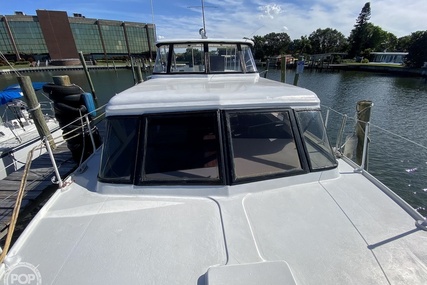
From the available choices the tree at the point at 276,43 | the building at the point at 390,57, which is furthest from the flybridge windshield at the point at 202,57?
the tree at the point at 276,43

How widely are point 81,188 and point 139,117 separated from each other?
4.07 feet

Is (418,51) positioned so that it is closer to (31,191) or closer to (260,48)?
(260,48)

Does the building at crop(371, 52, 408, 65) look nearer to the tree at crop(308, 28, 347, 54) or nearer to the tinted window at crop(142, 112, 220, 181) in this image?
the tree at crop(308, 28, 347, 54)

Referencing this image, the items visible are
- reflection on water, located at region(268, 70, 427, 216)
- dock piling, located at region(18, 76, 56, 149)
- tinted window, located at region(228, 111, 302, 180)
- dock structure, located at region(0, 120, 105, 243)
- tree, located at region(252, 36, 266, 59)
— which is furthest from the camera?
tree, located at region(252, 36, 266, 59)

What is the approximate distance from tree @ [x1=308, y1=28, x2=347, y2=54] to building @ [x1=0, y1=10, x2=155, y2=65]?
6768 cm

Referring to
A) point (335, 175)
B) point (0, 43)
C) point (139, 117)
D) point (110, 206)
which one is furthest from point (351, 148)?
point (0, 43)

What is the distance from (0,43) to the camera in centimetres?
6109

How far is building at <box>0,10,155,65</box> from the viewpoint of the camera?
61594 mm

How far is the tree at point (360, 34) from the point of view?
7438 cm

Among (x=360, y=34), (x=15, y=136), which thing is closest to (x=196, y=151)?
(x=15, y=136)

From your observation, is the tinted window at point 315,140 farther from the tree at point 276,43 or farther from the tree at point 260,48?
the tree at point 276,43

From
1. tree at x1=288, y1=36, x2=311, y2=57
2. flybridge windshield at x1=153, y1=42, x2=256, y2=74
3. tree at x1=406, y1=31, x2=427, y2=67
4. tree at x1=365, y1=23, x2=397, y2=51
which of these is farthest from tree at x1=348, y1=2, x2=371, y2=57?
flybridge windshield at x1=153, y1=42, x2=256, y2=74

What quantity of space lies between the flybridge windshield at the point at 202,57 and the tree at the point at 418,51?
5622 centimetres

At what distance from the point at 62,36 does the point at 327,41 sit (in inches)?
3871
